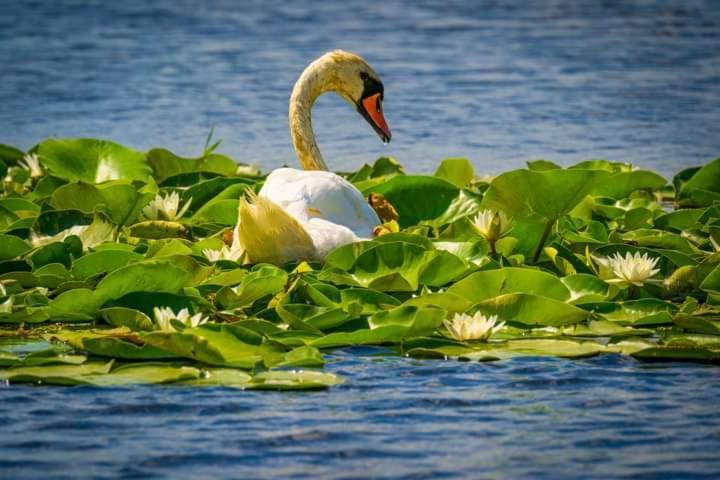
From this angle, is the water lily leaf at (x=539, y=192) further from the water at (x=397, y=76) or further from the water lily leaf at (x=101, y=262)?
the water at (x=397, y=76)

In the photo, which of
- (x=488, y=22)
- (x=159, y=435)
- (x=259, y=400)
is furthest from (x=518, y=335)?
(x=488, y=22)

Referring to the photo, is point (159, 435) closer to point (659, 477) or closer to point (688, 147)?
point (659, 477)

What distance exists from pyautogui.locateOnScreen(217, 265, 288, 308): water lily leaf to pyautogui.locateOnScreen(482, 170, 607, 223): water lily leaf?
109 centimetres

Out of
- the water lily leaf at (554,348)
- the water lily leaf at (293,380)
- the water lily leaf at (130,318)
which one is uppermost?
the water lily leaf at (130,318)

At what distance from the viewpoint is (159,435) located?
4.72m

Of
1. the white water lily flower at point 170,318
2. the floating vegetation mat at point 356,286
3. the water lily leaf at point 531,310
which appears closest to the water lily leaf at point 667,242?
the floating vegetation mat at point 356,286

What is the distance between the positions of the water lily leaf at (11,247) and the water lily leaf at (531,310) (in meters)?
2.16

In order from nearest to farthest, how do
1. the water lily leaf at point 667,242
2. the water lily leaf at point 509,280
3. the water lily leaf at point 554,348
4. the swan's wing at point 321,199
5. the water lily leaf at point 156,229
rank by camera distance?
the water lily leaf at point 554,348
the water lily leaf at point 509,280
the swan's wing at point 321,199
the water lily leaf at point 667,242
the water lily leaf at point 156,229

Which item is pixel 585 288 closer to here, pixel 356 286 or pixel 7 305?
pixel 356 286

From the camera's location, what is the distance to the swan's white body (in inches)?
254

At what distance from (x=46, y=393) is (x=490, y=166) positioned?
5.45 m

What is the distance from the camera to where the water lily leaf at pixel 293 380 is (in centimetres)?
511

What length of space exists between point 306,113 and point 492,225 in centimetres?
182

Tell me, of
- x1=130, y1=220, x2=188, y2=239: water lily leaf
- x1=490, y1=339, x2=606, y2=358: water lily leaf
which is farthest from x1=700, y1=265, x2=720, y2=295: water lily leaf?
x1=130, y1=220, x2=188, y2=239: water lily leaf
